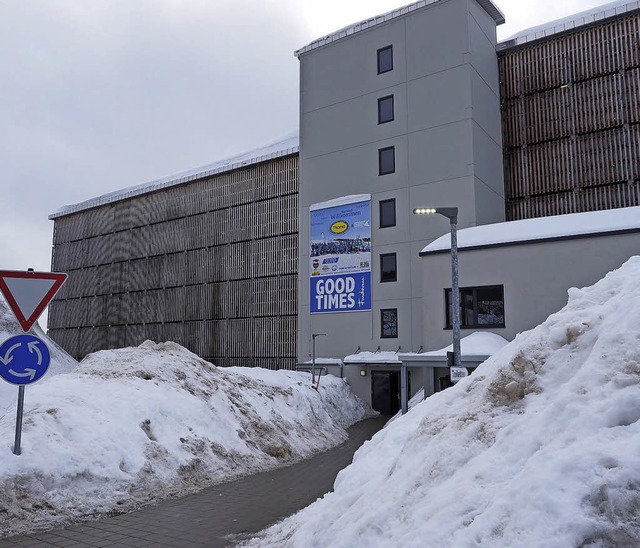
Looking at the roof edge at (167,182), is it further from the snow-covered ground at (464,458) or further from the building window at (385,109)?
the snow-covered ground at (464,458)

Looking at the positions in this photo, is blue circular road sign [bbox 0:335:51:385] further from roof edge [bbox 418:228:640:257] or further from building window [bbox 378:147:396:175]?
building window [bbox 378:147:396:175]

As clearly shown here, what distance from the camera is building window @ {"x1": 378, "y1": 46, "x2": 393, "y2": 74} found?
3130 centimetres

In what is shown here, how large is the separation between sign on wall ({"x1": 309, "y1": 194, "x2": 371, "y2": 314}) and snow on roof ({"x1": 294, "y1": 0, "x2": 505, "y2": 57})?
1016 centimetres

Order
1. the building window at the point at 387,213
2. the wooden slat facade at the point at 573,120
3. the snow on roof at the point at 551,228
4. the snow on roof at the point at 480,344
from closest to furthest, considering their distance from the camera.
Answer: the snow on roof at the point at 480,344 → the snow on roof at the point at 551,228 → the wooden slat facade at the point at 573,120 → the building window at the point at 387,213

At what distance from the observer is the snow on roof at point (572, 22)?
27.2 meters

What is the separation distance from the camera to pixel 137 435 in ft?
35.2

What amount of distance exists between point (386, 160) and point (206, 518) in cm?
2490

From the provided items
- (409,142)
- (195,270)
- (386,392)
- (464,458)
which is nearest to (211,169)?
(195,270)

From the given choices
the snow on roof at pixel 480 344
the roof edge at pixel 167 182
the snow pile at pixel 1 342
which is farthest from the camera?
the roof edge at pixel 167 182

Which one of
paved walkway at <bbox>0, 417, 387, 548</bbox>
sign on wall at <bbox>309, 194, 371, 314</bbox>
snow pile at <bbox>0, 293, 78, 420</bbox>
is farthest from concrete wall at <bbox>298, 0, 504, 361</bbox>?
paved walkway at <bbox>0, 417, 387, 548</bbox>

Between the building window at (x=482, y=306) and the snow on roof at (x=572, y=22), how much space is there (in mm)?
15987

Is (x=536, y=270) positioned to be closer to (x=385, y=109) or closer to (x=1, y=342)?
(x=385, y=109)

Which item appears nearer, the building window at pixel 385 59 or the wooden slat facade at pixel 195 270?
the building window at pixel 385 59

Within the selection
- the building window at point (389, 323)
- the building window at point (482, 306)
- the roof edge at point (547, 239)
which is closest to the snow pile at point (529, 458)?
the roof edge at point (547, 239)
